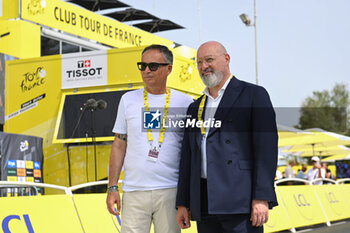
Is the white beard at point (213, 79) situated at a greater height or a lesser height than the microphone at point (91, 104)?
lesser

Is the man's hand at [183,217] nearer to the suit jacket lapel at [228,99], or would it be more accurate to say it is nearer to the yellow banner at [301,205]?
the suit jacket lapel at [228,99]

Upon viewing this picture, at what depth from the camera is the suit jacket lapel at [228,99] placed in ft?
11.6

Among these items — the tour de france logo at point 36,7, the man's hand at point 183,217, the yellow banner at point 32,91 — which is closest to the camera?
the man's hand at point 183,217

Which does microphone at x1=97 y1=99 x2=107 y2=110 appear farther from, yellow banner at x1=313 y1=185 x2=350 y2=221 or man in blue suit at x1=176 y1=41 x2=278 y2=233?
man in blue suit at x1=176 y1=41 x2=278 y2=233

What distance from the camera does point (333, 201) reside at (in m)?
13.1

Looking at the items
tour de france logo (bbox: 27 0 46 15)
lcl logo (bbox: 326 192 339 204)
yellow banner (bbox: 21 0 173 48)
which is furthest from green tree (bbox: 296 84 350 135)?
lcl logo (bbox: 326 192 339 204)

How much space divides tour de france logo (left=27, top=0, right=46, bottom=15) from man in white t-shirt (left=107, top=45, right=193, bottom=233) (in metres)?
16.2

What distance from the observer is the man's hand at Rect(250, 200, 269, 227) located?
3330mm

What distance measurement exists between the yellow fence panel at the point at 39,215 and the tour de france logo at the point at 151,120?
218 centimetres

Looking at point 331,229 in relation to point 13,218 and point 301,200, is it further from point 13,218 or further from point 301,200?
point 13,218

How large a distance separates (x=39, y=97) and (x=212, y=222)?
33.4ft

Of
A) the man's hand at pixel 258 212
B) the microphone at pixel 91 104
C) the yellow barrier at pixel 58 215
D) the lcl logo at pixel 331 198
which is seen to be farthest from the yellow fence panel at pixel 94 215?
the lcl logo at pixel 331 198

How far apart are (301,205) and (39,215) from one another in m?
7.06

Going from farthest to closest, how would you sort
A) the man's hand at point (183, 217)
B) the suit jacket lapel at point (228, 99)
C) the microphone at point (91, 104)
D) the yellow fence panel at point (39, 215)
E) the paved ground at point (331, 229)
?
1. the microphone at point (91, 104)
2. the paved ground at point (331, 229)
3. the yellow fence panel at point (39, 215)
4. the man's hand at point (183, 217)
5. the suit jacket lapel at point (228, 99)
